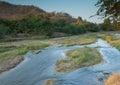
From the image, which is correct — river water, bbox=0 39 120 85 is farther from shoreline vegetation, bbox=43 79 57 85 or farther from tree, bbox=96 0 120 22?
tree, bbox=96 0 120 22

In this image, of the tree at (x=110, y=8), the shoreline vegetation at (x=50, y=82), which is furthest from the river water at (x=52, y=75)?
the tree at (x=110, y=8)

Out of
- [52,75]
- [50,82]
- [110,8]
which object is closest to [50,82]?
[50,82]

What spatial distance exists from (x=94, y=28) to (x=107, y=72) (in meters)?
116

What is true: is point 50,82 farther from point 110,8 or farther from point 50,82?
point 110,8

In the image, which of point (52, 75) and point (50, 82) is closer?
point (50, 82)

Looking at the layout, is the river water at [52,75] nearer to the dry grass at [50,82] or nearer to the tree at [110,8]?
the dry grass at [50,82]

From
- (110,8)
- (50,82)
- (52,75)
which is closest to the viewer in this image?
(110,8)

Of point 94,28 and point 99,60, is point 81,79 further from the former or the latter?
point 94,28

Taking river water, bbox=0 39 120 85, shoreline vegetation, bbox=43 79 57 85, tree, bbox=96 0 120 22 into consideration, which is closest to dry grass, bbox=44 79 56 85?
shoreline vegetation, bbox=43 79 57 85

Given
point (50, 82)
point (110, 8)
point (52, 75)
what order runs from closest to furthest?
point (110, 8) → point (50, 82) → point (52, 75)

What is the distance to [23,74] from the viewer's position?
3027cm

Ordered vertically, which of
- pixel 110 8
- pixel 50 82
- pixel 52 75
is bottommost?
pixel 52 75

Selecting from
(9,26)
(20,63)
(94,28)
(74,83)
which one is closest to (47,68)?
(20,63)

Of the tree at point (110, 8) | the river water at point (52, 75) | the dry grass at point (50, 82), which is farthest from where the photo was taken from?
the river water at point (52, 75)
